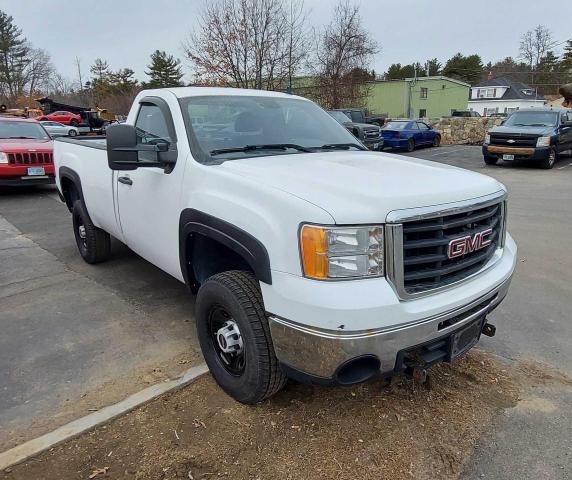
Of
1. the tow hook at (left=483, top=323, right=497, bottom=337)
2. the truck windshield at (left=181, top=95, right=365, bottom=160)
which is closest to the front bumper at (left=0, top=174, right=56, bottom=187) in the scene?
the truck windshield at (left=181, top=95, right=365, bottom=160)

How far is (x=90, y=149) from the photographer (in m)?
4.79

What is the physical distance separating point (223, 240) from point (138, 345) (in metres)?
1.52

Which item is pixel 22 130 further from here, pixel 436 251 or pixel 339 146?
pixel 436 251

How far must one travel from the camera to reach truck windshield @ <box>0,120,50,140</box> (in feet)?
36.3

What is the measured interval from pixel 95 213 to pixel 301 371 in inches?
136

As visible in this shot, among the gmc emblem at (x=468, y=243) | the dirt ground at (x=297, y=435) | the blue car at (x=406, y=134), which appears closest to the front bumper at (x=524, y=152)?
the blue car at (x=406, y=134)

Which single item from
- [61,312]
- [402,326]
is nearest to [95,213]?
[61,312]

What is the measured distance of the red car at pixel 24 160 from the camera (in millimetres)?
9930

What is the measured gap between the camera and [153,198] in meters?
3.48

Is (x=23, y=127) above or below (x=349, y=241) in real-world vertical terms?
above

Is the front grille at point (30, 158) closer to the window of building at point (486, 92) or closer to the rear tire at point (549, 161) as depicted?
the rear tire at point (549, 161)

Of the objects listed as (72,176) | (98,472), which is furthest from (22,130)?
(98,472)

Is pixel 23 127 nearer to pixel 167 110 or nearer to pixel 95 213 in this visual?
pixel 95 213

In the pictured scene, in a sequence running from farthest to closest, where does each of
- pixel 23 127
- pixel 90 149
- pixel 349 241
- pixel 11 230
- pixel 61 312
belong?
1. pixel 23 127
2. pixel 11 230
3. pixel 90 149
4. pixel 61 312
5. pixel 349 241
